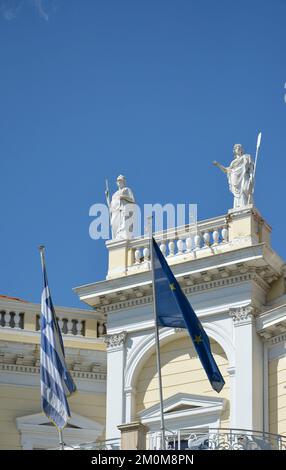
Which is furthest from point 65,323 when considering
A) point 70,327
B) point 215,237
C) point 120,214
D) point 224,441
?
point 224,441

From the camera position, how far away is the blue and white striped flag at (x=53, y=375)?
96.0 feet

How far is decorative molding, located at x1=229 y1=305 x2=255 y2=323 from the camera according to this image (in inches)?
1253

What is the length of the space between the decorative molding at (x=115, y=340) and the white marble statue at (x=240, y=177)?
11.0 ft

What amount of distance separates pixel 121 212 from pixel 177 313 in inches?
230

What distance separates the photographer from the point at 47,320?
30109 mm

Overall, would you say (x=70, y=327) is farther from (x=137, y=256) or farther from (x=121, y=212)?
(x=121, y=212)

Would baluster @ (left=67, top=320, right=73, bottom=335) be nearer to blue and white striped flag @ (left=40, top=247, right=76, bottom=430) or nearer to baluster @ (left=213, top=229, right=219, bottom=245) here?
baluster @ (left=213, top=229, right=219, bottom=245)

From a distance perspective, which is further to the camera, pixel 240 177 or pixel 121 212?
pixel 121 212

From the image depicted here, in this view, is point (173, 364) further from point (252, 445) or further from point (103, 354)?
point (252, 445)

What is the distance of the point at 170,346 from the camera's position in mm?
32844

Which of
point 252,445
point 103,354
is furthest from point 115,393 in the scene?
point 252,445

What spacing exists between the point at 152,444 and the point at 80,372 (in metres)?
5.10

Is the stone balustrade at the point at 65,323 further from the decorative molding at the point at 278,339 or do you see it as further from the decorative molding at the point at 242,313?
the decorative molding at the point at 278,339
